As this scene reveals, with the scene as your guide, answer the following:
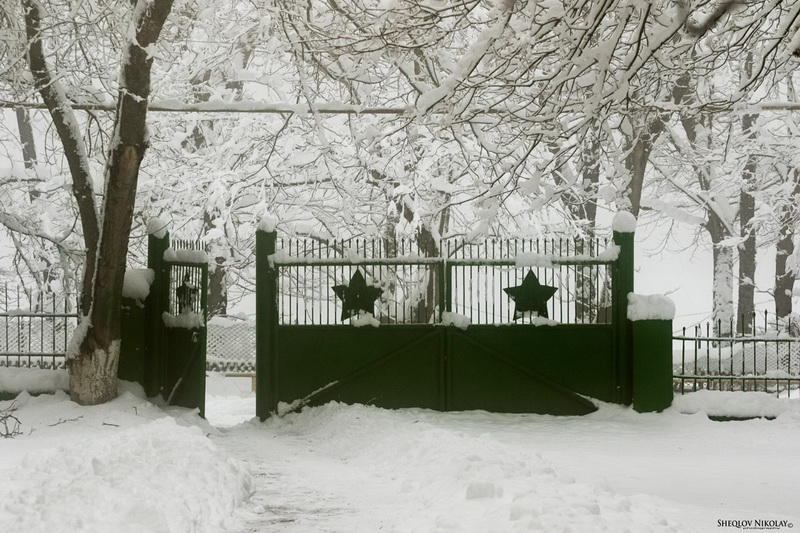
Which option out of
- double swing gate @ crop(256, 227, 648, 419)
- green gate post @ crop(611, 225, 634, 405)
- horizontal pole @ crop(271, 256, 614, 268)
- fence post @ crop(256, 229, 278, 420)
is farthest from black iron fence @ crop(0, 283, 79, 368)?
green gate post @ crop(611, 225, 634, 405)

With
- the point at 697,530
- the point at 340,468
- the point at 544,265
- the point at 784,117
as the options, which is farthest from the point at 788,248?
the point at 697,530

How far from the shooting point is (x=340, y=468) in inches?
344

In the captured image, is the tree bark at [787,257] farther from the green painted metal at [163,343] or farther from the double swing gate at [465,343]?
the green painted metal at [163,343]

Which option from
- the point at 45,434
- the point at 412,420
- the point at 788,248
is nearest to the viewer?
the point at 45,434

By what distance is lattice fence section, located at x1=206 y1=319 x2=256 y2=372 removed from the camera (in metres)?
22.6

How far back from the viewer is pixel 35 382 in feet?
38.1

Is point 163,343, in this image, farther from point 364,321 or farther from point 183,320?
point 364,321

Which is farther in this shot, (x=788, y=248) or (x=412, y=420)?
(x=788, y=248)

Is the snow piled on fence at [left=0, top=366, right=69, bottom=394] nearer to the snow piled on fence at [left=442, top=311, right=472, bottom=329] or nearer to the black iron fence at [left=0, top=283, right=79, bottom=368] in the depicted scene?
the black iron fence at [left=0, top=283, right=79, bottom=368]

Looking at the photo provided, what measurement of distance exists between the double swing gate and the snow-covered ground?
0.31m

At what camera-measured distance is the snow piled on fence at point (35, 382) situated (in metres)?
11.6

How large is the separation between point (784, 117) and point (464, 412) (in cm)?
1343

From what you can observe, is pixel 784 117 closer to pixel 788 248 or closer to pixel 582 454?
pixel 788 248

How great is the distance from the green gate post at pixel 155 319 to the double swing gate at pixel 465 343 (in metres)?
1.44
